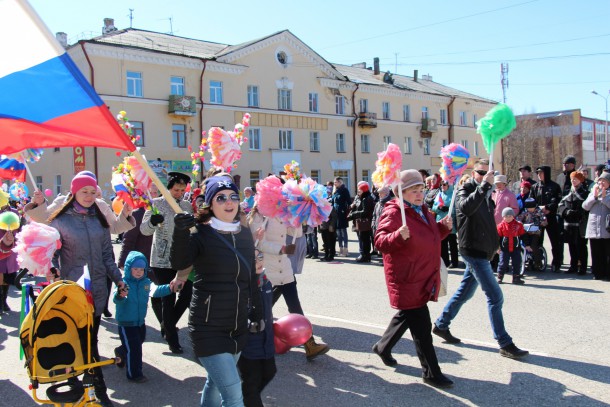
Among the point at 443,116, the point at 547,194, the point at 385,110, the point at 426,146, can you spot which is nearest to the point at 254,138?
the point at 385,110

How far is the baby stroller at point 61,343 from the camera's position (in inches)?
158

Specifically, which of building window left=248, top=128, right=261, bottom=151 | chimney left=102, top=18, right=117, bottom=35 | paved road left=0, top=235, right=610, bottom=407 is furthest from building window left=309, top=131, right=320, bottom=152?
paved road left=0, top=235, right=610, bottom=407

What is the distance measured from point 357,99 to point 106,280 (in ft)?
130

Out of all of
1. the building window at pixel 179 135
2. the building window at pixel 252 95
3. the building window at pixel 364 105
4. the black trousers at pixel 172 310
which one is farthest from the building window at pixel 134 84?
the black trousers at pixel 172 310

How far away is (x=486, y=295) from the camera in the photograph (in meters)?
5.57

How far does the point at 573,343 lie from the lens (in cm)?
598

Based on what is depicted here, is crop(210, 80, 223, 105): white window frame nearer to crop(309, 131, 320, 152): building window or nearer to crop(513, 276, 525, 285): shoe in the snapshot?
crop(309, 131, 320, 152): building window

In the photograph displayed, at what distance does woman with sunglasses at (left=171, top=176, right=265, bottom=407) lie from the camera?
3.55 meters

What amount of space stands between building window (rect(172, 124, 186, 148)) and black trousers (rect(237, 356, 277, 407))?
3057 cm

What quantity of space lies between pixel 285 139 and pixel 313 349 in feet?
111

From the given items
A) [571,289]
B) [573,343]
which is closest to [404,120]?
[571,289]

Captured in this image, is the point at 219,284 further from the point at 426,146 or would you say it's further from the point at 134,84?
the point at 426,146

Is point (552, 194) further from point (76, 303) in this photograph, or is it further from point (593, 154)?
point (593, 154)

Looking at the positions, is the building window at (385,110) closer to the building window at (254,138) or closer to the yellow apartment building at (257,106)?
the yellow apartment building at (257,106)
